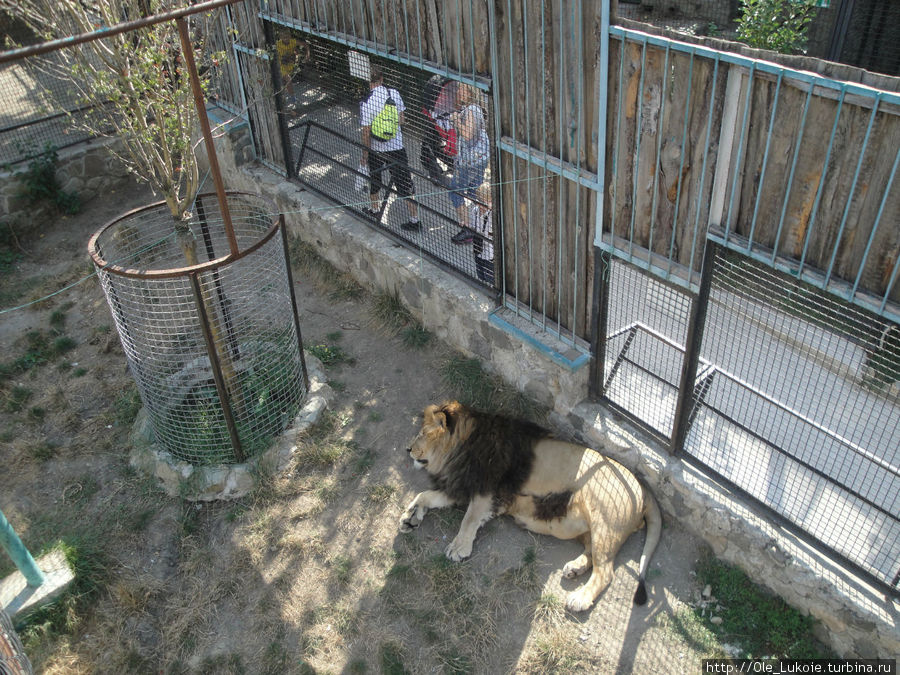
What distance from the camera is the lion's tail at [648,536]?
4.88 metres

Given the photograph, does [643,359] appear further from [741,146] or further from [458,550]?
[741,146]

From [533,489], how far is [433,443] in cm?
82

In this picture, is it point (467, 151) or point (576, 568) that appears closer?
point (576, 568)

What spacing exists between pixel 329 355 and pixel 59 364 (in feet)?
8.88

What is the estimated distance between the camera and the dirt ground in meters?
4.74

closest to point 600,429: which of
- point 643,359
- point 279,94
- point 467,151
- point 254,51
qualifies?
point 643,359

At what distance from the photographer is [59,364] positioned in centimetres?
720

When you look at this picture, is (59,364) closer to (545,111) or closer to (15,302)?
(15,302)

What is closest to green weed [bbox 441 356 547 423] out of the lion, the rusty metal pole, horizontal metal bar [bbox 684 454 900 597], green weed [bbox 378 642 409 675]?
the lion

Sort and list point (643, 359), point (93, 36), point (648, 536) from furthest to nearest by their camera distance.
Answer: point (643, 359) < point (648, 536) < point (93, 36)

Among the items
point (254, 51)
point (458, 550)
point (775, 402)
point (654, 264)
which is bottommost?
point (458, 550)

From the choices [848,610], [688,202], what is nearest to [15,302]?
[688,202]

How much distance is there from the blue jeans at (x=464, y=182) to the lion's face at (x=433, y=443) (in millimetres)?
1935

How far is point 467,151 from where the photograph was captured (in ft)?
20.4
